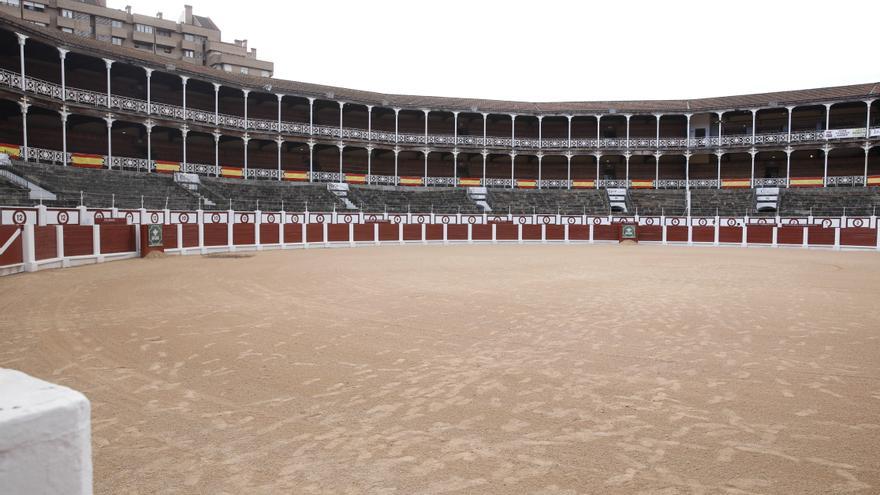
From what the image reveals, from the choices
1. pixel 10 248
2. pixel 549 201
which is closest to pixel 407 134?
pixel 549 201

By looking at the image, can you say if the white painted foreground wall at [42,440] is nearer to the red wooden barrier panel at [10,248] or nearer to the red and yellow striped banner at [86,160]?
the red wooden barrier panel at [10,248]

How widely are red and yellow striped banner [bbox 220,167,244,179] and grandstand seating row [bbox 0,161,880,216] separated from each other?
1040mm

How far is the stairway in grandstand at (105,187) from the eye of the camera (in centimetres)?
1964

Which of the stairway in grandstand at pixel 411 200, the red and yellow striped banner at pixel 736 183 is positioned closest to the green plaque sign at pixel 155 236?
the stairway in grandstand at pixel 411 200

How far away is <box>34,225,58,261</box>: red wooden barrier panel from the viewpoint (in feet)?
41.2

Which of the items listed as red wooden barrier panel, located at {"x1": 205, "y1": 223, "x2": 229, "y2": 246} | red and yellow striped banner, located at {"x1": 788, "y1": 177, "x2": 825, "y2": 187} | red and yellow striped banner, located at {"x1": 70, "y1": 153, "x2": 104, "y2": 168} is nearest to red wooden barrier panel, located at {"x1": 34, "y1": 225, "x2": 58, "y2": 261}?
red wooden barrier panel, located at {"x1": 205, "y1": 223, "x2": 229, "y2": 246}

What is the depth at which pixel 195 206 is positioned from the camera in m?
23.2

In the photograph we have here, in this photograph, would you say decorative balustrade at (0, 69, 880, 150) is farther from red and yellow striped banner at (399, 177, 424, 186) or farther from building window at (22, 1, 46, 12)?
building window at (22, 1, 46, 12)

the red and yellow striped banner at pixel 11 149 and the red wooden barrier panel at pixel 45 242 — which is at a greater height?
the red and yellow striped banner at pixel 11 149

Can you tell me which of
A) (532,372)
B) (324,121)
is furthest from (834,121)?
(532,372)

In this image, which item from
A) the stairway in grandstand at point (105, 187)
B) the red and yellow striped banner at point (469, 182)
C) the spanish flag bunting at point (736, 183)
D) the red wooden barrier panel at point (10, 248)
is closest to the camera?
the red wooden barrier panel at point (10, 248)

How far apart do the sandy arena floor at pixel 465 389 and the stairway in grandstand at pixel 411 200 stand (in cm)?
2241

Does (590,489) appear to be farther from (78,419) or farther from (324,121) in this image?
(324,121)

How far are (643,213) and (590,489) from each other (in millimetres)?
32324
